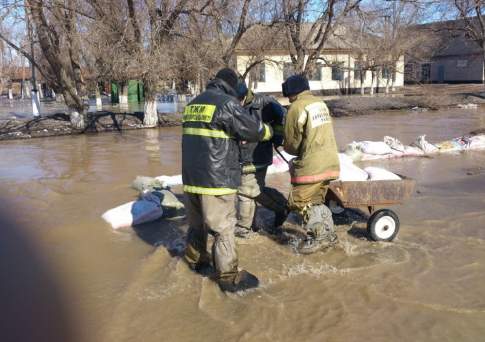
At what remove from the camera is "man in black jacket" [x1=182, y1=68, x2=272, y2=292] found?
367 centimetres

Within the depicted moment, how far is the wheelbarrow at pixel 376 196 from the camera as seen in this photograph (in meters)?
4.65

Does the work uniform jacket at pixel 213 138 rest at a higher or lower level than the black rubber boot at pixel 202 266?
higher

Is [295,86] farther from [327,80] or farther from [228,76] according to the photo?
[327,80]

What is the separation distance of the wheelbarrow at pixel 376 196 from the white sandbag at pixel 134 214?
217 centimetres

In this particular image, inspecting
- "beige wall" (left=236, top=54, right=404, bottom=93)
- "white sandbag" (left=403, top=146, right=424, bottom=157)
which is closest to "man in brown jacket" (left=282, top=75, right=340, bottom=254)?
"white sandbag" (left=403, top=146, right=424, bottom=157)

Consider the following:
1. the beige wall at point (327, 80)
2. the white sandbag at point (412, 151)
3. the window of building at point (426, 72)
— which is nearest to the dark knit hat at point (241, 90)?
the white sandbag at point (412, 151)

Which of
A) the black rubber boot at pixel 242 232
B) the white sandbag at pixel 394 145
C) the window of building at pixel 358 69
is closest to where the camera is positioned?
the black rubber boot at pixel 242 232

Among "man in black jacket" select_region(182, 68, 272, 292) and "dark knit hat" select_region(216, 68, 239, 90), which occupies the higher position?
"dark knit hat" select_region(216, 68, 239, 90)

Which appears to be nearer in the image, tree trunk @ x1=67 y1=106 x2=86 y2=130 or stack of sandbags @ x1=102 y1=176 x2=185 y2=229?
stack of sandbags @ x1=102 y1=176 x2=185 y2=229

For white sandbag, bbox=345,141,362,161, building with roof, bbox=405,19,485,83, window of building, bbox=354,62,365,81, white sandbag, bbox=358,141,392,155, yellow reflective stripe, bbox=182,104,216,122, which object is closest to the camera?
yellow reflective stripe, bbox=182,104,216,122

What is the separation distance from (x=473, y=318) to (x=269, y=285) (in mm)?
1559

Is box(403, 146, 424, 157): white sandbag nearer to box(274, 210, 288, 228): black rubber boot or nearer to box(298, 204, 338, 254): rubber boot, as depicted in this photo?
box(274, 210, 288, 228): black rubber boot

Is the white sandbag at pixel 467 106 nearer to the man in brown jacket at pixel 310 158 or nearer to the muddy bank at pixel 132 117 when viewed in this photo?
the muddy bank at pixel 132 117

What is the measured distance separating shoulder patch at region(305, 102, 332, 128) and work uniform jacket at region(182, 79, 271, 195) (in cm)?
77
